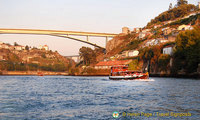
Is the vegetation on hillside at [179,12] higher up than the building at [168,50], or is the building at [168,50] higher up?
the vegetation on hillside at [179,12]

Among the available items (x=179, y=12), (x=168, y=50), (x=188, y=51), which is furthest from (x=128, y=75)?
(x=179, y=12)

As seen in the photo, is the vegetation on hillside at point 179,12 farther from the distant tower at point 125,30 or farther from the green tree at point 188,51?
the green tree at point 188,51

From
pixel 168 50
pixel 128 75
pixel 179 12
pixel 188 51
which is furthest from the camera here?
pixel 179 12

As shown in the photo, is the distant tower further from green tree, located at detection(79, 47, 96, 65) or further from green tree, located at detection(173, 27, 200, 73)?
green tree, located at detection(173, 27, 200, 73)

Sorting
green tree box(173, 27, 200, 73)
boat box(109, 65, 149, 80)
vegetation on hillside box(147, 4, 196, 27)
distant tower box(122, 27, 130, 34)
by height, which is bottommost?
boat box(109, 65, 149, 80)

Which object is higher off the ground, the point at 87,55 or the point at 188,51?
the point at 87,55

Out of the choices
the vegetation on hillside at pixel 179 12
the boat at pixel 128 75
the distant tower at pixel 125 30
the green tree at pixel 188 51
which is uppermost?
the vegetation on hillside at pixel 179 12

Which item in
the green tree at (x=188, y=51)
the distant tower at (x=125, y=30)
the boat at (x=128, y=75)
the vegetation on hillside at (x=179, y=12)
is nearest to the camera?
the boat at (x=128, y=75)

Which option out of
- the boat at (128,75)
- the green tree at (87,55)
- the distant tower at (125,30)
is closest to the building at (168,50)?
the boat at (128,75)

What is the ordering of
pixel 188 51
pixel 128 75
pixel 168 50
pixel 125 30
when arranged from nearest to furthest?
pixel 128 75
pixel 188 51
pixel 168 50
pixel 125 30

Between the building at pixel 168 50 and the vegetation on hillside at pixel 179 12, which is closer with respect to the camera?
the building at pixel 168 50

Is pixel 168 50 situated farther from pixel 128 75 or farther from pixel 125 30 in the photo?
Answer: pixel 125 30

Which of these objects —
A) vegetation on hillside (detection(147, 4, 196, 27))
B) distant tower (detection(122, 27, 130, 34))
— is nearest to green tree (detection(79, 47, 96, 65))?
distant tower (detection(122, 27, 130, 34))

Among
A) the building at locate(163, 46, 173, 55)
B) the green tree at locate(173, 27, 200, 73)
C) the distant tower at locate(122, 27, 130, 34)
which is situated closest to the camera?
the green tree at locate(173, 27, 200, 73)
